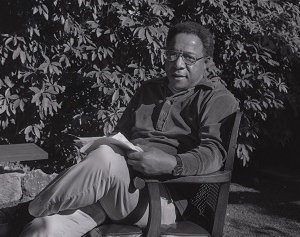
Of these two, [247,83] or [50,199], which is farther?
[247,83]

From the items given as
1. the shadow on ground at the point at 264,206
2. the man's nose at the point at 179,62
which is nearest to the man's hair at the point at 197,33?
the man's nose at the point at 179,62

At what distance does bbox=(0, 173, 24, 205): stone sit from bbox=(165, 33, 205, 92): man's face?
205cm

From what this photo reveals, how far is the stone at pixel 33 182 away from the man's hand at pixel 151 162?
2252mm

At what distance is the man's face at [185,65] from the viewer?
275cm

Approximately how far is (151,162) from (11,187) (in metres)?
2.36

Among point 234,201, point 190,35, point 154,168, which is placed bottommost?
point 234,201

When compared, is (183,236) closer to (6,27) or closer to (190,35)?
(190,35)

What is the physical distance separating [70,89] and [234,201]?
6.28ft

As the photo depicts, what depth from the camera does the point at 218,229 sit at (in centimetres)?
243

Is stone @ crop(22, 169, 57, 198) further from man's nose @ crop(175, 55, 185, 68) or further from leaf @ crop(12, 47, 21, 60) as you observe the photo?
man's nose @ crop(175, 55, 185, 68)

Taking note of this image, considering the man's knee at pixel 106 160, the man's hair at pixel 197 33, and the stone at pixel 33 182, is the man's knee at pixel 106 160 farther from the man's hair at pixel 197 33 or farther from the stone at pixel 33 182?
the stone at pixel 33 182

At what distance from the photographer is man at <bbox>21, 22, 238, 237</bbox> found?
2.26 m

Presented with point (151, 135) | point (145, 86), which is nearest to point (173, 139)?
point (151, 135)

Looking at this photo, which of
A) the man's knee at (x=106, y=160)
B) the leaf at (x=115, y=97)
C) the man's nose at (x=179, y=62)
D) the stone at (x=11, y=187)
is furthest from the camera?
the leaf at (x=115, y=97)
